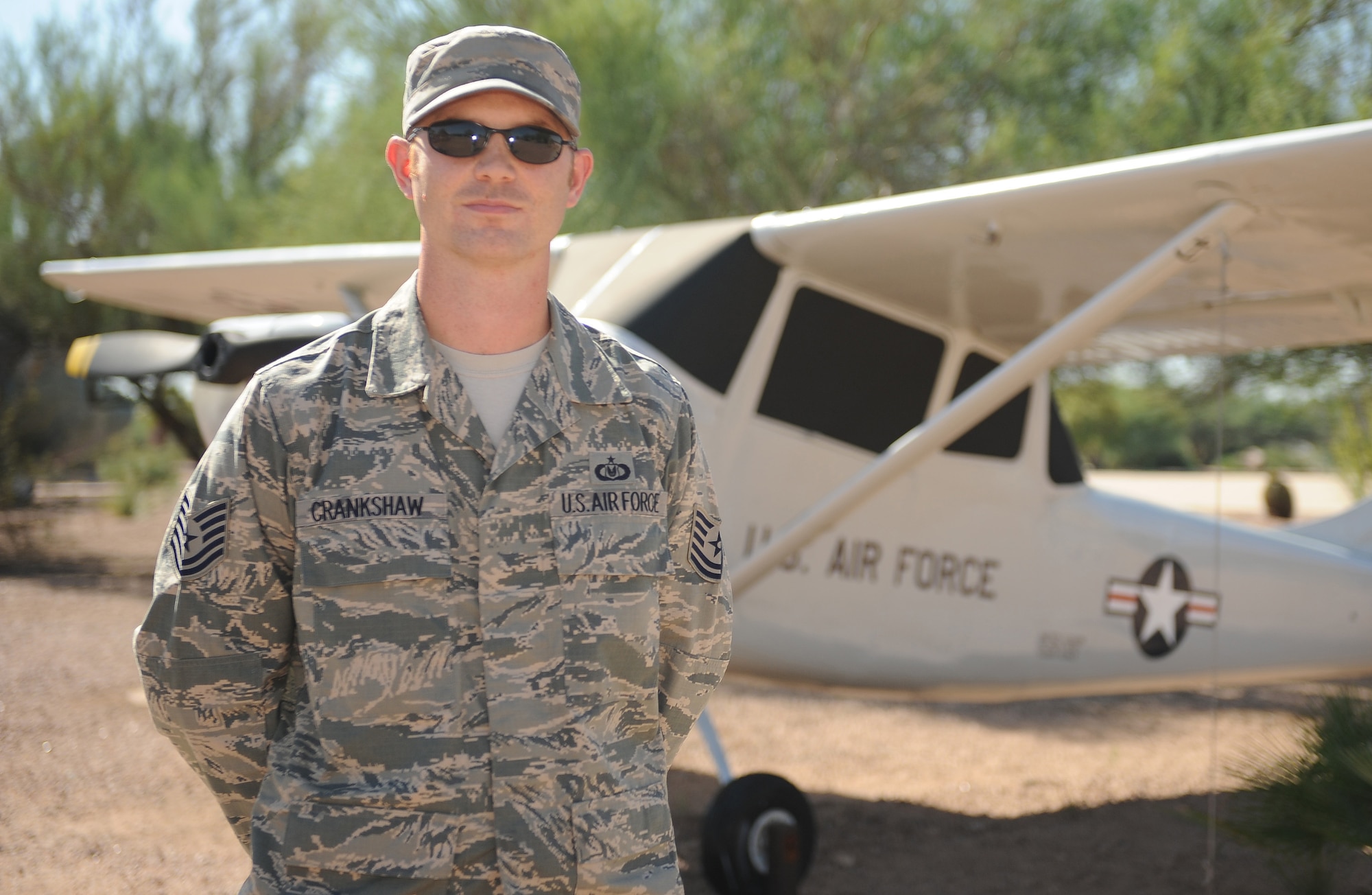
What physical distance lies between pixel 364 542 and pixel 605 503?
1.18ft

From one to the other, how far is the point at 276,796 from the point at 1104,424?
1498 inches

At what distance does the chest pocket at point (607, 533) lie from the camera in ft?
5.28

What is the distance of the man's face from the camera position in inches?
63.0

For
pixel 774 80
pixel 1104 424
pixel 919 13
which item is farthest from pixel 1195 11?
pixel 1104 424

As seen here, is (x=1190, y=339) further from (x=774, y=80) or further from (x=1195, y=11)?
(x=774, y=80)

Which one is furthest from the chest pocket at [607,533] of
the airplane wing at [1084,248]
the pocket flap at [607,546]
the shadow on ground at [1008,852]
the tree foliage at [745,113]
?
the tree foliage at [745,113]

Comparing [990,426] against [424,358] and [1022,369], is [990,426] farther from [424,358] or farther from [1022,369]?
[424,358]

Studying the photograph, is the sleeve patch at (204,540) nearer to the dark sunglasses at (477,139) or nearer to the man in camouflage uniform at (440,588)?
the man in camouflage uniform at (440,588)

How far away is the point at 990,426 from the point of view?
17.4 ft

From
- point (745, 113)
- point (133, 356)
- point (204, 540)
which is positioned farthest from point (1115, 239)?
point (745, 113)

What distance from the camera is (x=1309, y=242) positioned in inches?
165

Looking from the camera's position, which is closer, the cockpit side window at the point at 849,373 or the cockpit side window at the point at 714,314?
the cockpit side window at the point at 714,314

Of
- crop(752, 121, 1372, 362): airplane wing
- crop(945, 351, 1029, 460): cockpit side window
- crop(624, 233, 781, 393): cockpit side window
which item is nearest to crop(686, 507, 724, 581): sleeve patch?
crop(624, 233, 781, 393): cockpit side window

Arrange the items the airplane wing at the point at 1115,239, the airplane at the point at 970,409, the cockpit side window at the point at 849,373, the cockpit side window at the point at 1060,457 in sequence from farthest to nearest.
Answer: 1. the cockpit side window at the point at 1060,457
2. the cockpit side window at the point at 849,373
3. the airplane at the point at 970,409
4. the airplane wing at the point at 1115,239
